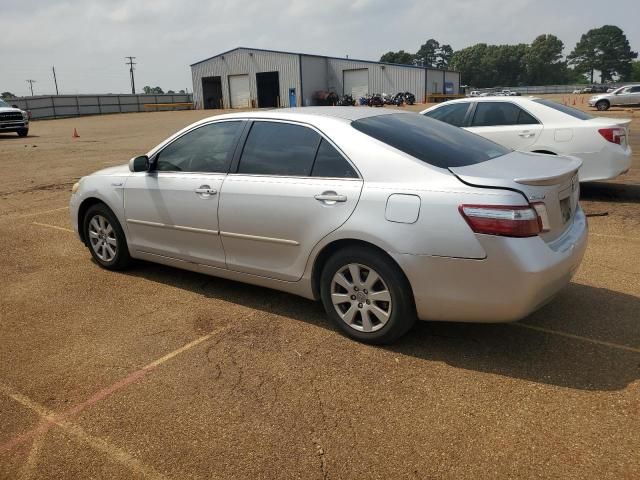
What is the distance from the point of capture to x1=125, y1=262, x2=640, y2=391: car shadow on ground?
3287mm

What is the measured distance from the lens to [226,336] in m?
3.94

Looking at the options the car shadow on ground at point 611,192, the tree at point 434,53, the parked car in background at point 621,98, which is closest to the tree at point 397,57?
the tree at point 434,53

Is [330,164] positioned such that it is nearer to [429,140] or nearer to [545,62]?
[429,140]

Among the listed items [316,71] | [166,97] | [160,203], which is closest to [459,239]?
[160,203]

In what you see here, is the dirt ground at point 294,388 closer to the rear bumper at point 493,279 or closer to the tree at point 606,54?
the rear bumper at point 493,279

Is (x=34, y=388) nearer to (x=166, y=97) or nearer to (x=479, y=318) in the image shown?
(x=479, y=318)

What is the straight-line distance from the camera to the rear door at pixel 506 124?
26.4 ft

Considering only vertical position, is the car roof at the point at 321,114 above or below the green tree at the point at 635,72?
below

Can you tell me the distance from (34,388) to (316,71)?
173 ft

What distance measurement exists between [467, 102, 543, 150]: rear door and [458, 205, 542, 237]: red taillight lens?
5373mm

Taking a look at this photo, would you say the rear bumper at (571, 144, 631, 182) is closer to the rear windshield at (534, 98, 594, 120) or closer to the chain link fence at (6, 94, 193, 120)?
the rear windshield at (534, 98, 594, 120)

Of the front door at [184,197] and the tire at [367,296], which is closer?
the tire at [367,296]

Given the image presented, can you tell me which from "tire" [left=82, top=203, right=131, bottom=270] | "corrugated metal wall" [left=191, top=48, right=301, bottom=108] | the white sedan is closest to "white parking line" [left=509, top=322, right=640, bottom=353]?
"tire" [left=82, top=203, right=131, bottom=270]

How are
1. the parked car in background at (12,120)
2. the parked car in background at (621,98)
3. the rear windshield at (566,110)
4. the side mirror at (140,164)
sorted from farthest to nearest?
the parked car in background at (621,98) → the parked car in background at (12,120) → the rear windshield at (566,110) → the side mirror at (140,164)
